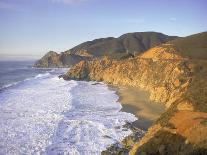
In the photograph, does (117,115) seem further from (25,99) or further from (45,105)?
(25,99)

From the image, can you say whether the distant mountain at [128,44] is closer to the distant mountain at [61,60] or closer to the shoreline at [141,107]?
the distant mountain at [61,60]

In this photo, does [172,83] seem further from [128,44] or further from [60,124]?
[128,44]

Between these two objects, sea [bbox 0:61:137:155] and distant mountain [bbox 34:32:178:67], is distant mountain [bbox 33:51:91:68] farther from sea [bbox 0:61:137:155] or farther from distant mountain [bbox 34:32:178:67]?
sea [bbox 0:61:137:155]

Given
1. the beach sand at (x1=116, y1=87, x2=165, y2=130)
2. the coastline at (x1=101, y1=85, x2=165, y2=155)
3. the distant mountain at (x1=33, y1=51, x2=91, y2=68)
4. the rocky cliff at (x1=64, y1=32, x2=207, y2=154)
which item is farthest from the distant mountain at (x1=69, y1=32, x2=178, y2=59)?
the coastline at (x1=101, y1=85, x2=165, y2=155)

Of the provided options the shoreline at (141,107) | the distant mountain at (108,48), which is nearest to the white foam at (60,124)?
the shoreline at (141,107)

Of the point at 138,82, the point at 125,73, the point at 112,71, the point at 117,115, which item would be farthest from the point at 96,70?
the point at 117,115

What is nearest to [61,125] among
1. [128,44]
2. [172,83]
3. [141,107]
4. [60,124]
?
[60,124]
